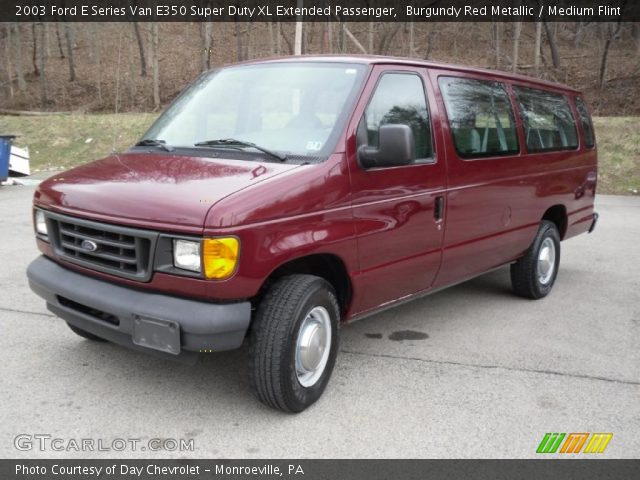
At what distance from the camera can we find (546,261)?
6.12m

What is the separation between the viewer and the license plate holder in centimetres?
309

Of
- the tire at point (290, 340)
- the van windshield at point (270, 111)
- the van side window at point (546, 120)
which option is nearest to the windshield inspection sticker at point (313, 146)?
the van windshield at point (270, 111)

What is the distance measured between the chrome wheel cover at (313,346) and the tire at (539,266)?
2.80m

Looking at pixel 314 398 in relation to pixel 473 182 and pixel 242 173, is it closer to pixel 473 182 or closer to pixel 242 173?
pixel 242 173

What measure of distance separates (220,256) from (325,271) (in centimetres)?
99

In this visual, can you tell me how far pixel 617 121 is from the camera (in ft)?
61.5

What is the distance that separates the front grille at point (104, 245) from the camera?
3.23 metres

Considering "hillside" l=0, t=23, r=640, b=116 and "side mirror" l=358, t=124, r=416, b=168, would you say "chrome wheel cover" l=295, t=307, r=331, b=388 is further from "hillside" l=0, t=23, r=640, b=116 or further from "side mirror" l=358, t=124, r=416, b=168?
"hillside" l=0, t=23, r=640, b=116

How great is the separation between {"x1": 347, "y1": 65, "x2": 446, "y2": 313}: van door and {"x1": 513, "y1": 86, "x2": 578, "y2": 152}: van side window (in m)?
Answer: 1.57

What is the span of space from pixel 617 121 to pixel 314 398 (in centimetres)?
1802

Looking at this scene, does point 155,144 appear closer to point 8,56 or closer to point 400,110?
point 400,110

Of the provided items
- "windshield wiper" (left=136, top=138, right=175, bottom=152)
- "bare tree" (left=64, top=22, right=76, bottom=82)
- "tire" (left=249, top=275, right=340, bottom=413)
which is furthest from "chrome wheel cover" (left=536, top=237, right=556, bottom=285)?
"bare tree" (left=64, top=22, right=76, bottom=82)

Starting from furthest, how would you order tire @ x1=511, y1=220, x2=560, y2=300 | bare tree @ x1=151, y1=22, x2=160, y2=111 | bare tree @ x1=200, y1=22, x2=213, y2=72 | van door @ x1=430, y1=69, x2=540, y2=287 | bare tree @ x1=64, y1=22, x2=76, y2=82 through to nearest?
bare tree @ x1=64, y1=22, x2=76, y2=82 → bare tree @ x1=200, y1=22, x2=213, y2=72 → bare tree @ x1=151, y1=22, x2=160, y2=111 → tire @ x1=511, y1=220, x2=560, y2=300 → van door @ x1=430, y1=69, x2=540, y2=287

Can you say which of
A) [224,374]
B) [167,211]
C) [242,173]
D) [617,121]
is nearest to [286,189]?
[242,173]
